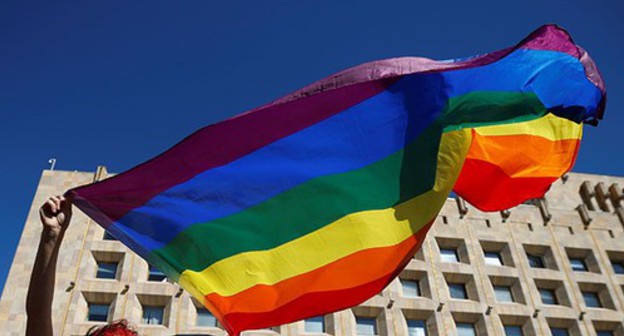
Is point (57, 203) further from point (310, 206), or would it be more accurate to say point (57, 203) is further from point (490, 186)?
point (490, 186)

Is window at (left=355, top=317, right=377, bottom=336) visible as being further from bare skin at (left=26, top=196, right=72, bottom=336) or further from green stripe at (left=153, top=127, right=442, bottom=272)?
bare skin at (left=26, top=196, right=72, bottom=336)

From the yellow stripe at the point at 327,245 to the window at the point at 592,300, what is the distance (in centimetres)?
2500

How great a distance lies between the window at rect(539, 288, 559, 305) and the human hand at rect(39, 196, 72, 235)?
2835 cm

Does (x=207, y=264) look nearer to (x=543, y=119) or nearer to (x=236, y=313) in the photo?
(x=236, y=313)

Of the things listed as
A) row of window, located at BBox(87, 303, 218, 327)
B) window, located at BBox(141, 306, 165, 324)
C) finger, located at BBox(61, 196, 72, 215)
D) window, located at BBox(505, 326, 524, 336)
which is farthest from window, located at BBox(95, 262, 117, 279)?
Answer: finger, located at BBox(61, 196, 72, 215)

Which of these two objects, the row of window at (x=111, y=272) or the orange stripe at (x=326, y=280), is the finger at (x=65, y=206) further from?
the row of window at (x=111, y=272)

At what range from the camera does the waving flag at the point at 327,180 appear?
23.8ft

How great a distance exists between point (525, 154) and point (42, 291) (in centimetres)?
760

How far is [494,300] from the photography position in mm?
28156

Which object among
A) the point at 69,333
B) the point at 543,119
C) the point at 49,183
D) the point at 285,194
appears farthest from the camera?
the point at 49,183

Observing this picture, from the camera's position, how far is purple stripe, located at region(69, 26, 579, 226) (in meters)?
7.25

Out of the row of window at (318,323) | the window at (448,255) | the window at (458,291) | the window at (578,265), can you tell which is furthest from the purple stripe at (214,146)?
the window at (578,265)

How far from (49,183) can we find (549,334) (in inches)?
973

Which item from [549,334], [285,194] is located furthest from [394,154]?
[549,334]
